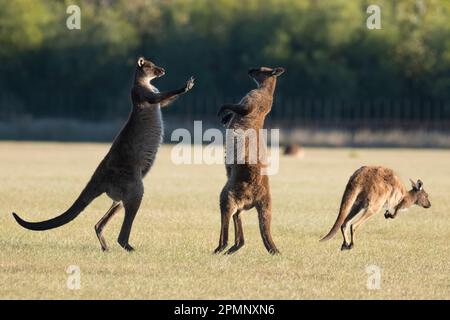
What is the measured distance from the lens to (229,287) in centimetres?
850

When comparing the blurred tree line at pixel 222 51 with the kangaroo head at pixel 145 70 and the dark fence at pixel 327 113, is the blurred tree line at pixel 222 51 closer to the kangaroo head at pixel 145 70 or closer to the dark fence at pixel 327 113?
the dark fence at pixel 327 113

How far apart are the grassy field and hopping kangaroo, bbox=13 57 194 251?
33cm

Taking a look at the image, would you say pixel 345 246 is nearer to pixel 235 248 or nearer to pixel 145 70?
pixel 235 248

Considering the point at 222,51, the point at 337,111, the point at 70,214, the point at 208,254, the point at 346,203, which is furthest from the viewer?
the point at 222,51

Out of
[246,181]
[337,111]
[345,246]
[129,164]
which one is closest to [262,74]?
[246,181]

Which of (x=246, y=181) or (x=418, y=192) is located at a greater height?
(x=246, y=181)

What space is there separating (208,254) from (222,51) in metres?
55.1

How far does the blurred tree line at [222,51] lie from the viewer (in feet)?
201

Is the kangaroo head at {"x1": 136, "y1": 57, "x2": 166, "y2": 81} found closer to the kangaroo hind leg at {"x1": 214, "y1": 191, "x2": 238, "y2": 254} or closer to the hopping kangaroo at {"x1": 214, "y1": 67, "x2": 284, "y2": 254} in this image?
the hopping kangaroo at {"x1": 214, "y1": 67, "x2": 284, "y2": 254}

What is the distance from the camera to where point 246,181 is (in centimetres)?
1007

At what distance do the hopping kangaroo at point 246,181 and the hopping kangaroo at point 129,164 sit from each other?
530 millimetres

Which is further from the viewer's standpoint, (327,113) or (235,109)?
(327,113)

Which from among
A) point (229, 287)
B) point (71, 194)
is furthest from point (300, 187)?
point (229, 287)
